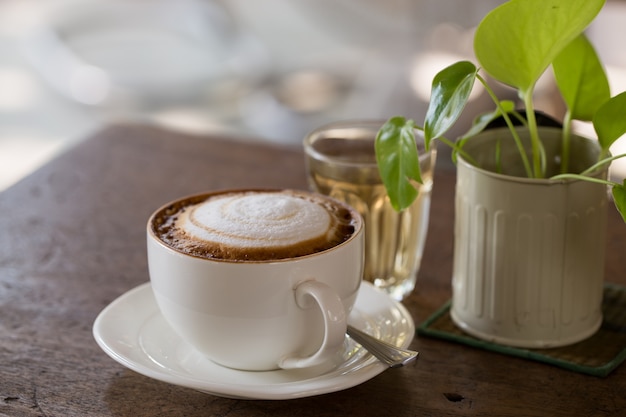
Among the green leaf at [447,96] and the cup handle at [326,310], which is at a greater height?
the green leaf at [447,96]

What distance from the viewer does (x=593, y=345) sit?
0.60 m

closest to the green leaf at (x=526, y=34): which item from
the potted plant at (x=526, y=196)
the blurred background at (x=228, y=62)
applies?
the potted plant at (x=526, y=196)

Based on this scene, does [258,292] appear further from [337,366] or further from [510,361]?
[510,361]

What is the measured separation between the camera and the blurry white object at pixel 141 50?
2.93 m

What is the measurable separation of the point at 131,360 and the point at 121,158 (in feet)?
1.66

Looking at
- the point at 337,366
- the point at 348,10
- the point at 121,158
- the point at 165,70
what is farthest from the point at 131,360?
the point at 348,10

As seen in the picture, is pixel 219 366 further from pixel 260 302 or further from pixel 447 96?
pixel 447 96

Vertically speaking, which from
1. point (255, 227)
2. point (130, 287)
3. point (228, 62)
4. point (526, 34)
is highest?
point (526, 34)

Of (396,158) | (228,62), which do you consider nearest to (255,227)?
(396,158)

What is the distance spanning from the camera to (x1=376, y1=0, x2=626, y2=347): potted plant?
539mm

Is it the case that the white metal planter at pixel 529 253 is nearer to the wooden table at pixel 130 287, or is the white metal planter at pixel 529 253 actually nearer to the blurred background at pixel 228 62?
the wooden table at pixel 130 287

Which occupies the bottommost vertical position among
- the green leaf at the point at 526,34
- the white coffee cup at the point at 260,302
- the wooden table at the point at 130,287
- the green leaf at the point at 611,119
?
the wooden table at the point at 130,287

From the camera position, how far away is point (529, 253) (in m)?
0.58

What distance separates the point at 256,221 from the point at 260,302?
0.05 meters
